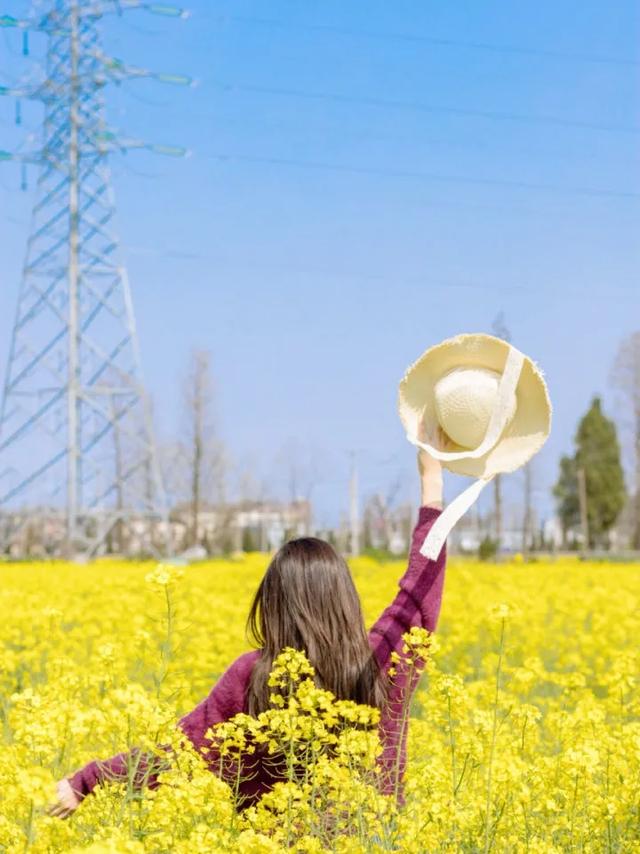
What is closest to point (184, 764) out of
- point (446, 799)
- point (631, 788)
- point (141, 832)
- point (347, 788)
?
point (141, 832)

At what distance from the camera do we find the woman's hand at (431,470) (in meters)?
2.94

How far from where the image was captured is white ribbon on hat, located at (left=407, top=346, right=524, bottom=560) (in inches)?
107

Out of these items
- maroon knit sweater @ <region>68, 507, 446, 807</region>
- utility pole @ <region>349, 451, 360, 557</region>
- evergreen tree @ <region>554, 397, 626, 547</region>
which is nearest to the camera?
maroon knit sweater @ <region>68, 507, 446, 807</region>

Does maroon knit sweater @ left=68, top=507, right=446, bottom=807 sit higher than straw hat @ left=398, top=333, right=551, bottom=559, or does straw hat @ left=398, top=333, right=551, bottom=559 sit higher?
straw hat @ left=398, top=333, right=551, bottom=559

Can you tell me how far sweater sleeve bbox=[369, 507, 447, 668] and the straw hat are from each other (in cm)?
7

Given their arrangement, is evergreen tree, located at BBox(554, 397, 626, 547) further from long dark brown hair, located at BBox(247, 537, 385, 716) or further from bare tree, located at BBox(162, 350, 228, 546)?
long dark brown hair, located at BBox(247, 537, 385, 716)

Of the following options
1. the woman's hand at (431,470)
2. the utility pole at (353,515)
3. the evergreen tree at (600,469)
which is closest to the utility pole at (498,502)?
the utility pole at (353,515)

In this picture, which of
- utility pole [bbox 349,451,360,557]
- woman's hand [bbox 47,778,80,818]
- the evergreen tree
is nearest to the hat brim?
woman's hand [bbox 47,778,80,818]

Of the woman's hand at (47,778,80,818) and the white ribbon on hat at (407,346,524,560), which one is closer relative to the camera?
the woman's hand at (47,778,80,818)

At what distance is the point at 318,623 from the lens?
2.67m

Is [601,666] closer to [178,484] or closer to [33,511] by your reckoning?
[33,511]

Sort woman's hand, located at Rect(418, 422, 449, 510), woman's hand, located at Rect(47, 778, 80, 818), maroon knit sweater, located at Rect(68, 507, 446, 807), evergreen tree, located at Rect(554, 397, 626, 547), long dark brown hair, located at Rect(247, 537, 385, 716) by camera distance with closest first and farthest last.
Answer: woman's hand, located at Rect(47, 778, 80, 818), long dark brown hair, located at Rect(247, 537, 385, 716), maroon knit sweater, located at Rect(68, 507, 446, 807), woman's hand, located at Rect(418, 422, 449, 510), evergreen tree, located at Rect(554, 397, 626, 547)

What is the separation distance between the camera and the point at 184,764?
247cm

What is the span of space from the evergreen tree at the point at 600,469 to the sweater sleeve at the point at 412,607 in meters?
44.9
